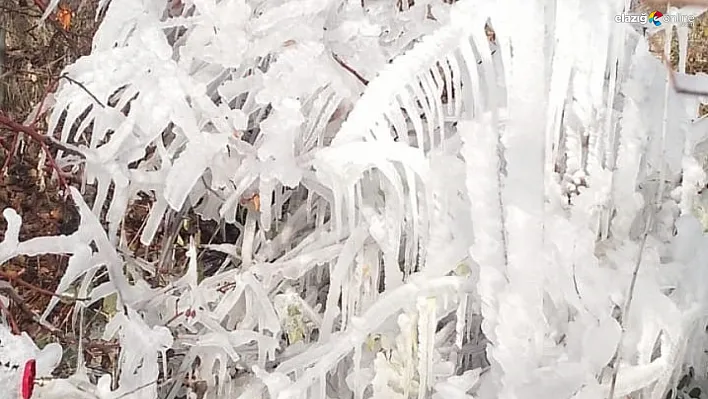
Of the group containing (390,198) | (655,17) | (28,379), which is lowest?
(28,379)

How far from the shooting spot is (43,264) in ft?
2.31

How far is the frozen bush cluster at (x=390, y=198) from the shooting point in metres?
0.56

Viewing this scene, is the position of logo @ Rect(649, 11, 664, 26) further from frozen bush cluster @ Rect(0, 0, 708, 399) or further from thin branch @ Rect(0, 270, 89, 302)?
thin branch @ Rect(0, 270, 89, 302)

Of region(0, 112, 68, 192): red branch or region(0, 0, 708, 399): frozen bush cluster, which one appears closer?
region(0, 0, 708, 399): frozen bush cluster

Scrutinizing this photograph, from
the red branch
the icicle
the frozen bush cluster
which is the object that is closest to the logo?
the frozen bush cluster

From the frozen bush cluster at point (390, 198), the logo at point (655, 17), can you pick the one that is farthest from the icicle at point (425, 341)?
the logo at point (655, 17)

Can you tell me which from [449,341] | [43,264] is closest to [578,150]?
A: [449,341]

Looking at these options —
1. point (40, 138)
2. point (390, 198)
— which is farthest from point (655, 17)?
point (40, 138)

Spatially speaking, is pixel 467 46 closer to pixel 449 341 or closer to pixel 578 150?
pixel 578 150

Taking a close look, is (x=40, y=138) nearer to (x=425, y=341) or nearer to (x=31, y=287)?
(x=31, y=287)

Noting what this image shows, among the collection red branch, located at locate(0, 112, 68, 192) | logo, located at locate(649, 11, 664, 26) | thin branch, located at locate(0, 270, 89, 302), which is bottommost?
thin branch, located at locate(0, 270, 89, 302)

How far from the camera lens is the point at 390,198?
2.02ft

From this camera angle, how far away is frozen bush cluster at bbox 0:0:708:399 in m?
0.56

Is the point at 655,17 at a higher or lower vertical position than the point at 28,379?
higher
